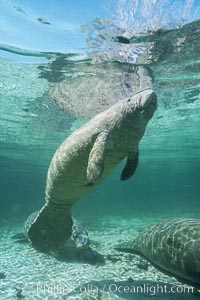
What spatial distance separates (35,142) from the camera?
29.3 m

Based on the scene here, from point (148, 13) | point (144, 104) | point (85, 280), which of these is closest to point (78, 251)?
point (85, 280)

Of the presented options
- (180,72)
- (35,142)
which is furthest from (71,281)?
(35,142)

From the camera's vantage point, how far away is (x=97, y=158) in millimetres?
5094

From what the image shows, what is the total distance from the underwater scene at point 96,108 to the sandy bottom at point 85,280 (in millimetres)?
29

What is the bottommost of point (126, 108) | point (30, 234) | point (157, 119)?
point (30, 234)

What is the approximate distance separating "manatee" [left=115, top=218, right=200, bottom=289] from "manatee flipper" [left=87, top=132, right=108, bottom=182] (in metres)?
2.72

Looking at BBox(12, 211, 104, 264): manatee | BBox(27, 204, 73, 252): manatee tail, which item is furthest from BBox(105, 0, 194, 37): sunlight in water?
BBox(12, 211, 104, 264): manatee

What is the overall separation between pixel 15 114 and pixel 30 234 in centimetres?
1343

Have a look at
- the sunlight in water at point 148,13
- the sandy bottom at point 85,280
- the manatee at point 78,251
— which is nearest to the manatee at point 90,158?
the sandy bottom at point 85,280

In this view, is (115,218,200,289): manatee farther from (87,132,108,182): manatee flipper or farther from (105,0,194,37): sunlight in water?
(105,0,194,37): sunlight in water

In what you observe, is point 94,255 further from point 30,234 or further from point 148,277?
point 30,234

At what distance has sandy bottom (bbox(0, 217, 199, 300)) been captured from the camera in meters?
6.74

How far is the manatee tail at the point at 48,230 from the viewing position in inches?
292

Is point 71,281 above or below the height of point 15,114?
below
